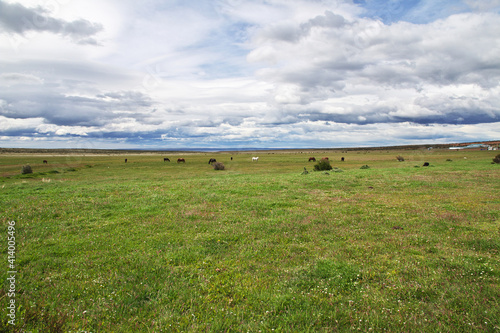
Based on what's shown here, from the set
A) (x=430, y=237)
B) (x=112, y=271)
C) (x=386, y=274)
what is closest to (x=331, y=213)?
(x=430, y=237)

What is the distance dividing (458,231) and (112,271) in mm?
12923

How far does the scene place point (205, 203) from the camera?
16.8 m

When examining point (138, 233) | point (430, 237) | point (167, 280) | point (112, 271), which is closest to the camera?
point (167, 280)

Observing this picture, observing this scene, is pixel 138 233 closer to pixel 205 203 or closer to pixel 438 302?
pixel 205 203

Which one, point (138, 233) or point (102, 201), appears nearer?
point (138, 233)

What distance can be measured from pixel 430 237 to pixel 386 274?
14.1 feet

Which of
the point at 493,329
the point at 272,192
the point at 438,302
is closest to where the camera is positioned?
the point at 493,329

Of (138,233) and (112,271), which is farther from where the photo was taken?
(138,233)

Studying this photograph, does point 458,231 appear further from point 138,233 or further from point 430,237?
point 138,233

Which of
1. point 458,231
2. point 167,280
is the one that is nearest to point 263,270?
point 167,280

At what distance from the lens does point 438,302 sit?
594 centimetres

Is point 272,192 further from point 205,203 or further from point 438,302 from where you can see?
point 438,302

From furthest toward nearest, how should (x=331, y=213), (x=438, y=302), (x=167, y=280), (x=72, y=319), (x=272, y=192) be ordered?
1. (x=272, y=192)
2. (x=331, y=213)
3. (x=167, y=280)
4. (x=438, y=302)
5. (x=72, y=319)

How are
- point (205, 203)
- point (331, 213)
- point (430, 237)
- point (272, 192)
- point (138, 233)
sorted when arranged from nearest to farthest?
1. point (430, 237)
2. point (138, 233)
3. point (331, 213)
4. point (205, 203)
5. point (272, 192)
